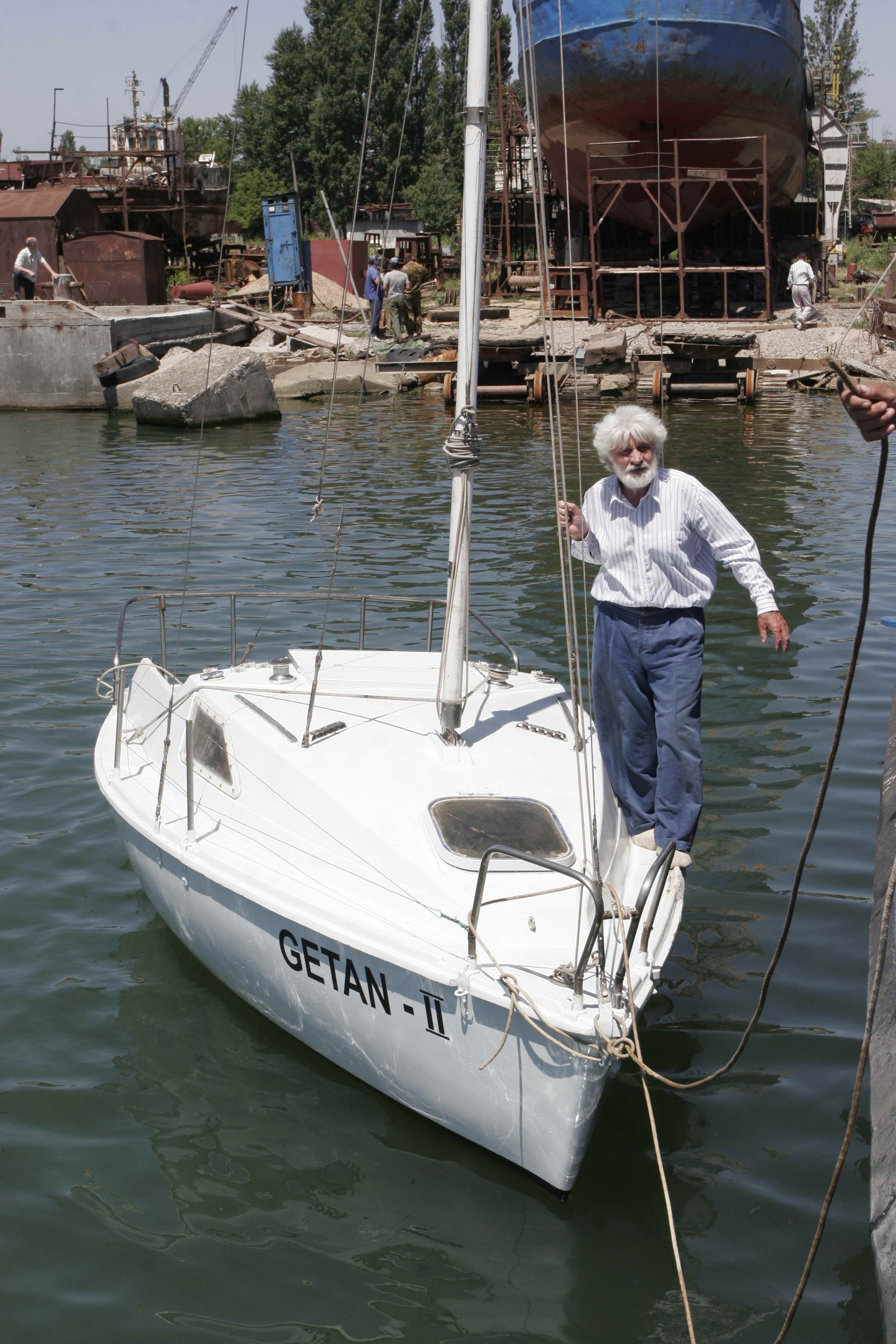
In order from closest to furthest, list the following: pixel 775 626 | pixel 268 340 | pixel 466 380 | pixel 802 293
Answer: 1. pixel 775 626
2. pixel 466 380
3. pixel 802 293
4. pixel 268 340

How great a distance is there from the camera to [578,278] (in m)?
30.5

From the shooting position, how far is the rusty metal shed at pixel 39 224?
105 ft

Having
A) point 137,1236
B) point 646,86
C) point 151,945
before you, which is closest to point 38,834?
point 151,945

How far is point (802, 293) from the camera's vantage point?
1061 inches

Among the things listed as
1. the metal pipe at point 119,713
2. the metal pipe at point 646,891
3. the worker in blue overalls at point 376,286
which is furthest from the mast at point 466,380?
the worker in blue overalls at point 376,286

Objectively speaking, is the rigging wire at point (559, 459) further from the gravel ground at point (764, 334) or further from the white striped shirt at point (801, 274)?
the white striped shirt at point (801, 274)

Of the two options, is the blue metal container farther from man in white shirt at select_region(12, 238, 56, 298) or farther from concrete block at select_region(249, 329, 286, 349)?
man in white shirt at select_region(12, 238, 56, 298)

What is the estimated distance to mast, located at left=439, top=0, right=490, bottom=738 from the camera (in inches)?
186

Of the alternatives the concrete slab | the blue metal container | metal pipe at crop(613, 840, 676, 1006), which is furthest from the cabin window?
the blue metal container

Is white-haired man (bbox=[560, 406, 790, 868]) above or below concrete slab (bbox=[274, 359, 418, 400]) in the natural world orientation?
→ below

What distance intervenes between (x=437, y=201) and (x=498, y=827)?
55.3 m

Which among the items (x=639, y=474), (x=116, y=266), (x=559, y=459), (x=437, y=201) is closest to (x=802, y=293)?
(x=116, y=266)

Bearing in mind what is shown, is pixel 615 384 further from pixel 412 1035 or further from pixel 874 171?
pixel 874 171

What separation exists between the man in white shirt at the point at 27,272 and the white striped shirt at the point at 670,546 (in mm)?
24759
